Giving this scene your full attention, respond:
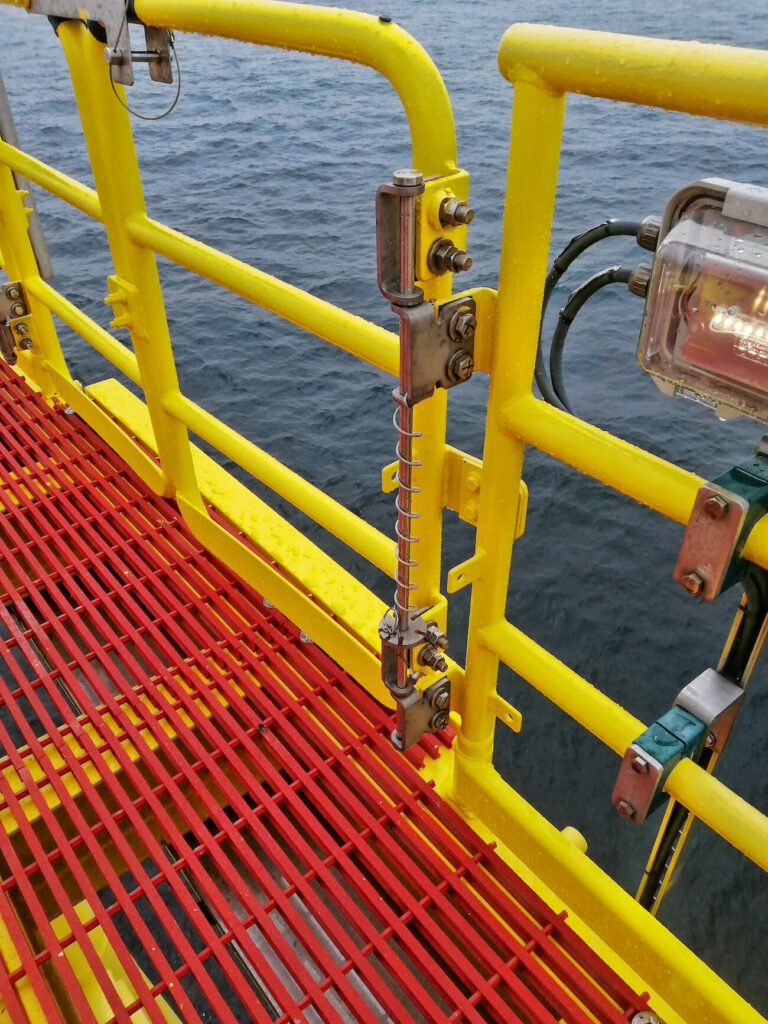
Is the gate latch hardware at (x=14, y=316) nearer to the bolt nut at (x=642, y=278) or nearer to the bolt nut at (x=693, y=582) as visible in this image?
the bolt nut at (x=642, y=278)

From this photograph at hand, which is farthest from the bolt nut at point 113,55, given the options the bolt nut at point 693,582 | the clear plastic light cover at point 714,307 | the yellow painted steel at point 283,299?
the bolt nut at point 693,582

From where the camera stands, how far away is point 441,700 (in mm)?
1840

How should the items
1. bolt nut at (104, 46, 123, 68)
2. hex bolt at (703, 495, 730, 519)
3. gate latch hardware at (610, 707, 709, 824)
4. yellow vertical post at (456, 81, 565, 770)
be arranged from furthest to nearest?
1. bolt nut at (104, 46, 123, 68)
2. gate latch hardware at (610, 707, 709, 824)
3. yellow vertical post at (456, 81, 565, 770)
4. hex bolt at (703, 495, 730, 519)

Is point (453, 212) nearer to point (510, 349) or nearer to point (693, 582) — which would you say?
point (510, 349)

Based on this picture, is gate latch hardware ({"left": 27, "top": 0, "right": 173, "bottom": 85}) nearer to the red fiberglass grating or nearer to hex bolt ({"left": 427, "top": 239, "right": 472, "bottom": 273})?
hex bolt ({"left": 427, "top": 239, "right": 472, "bottom": 273})

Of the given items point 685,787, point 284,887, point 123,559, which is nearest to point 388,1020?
point 284,887

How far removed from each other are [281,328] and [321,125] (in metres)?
7.60

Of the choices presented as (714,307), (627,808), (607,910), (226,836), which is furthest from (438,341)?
(226,836)

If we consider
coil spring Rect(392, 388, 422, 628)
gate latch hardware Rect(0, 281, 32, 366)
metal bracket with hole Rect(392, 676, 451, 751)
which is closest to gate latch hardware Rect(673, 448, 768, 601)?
coil spring Rect(392, 388, 422, 628)

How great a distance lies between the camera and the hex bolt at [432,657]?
5.73 feet

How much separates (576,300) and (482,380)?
19.4 ft

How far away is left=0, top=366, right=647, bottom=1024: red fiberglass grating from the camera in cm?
170

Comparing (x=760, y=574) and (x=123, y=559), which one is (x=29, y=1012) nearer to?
(x=123, y=559)

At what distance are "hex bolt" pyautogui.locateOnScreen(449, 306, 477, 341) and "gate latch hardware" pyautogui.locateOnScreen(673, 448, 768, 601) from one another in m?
0.47
